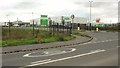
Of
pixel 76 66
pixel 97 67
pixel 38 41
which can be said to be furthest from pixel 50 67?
pixel 38 41

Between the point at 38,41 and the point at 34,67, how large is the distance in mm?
14960

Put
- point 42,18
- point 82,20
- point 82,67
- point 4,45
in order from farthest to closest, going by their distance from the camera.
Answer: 1. point 82,20
2. point 42,18
3. point 4,45
4. point 82,67

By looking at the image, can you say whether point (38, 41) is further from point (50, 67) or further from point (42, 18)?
point (50, 67)

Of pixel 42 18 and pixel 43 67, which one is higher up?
pixel 42 18

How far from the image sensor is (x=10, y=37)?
96.2 ft

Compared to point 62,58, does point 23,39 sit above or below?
above

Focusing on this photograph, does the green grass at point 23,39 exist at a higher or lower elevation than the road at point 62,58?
higher

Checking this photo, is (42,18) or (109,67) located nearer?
(109,67)

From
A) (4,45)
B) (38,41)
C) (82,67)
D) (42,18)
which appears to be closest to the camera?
(82,67)

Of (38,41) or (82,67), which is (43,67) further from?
(38,41)

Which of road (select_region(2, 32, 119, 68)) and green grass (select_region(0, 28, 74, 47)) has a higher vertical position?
green grass (select_region(0, 28, 74, 47))

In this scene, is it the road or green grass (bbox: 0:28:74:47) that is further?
green grass (bbox: 0:28:74:47)

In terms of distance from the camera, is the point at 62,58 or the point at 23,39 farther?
the point at 23,39

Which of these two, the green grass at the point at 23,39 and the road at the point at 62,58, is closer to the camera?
the road at the point at 62,58
